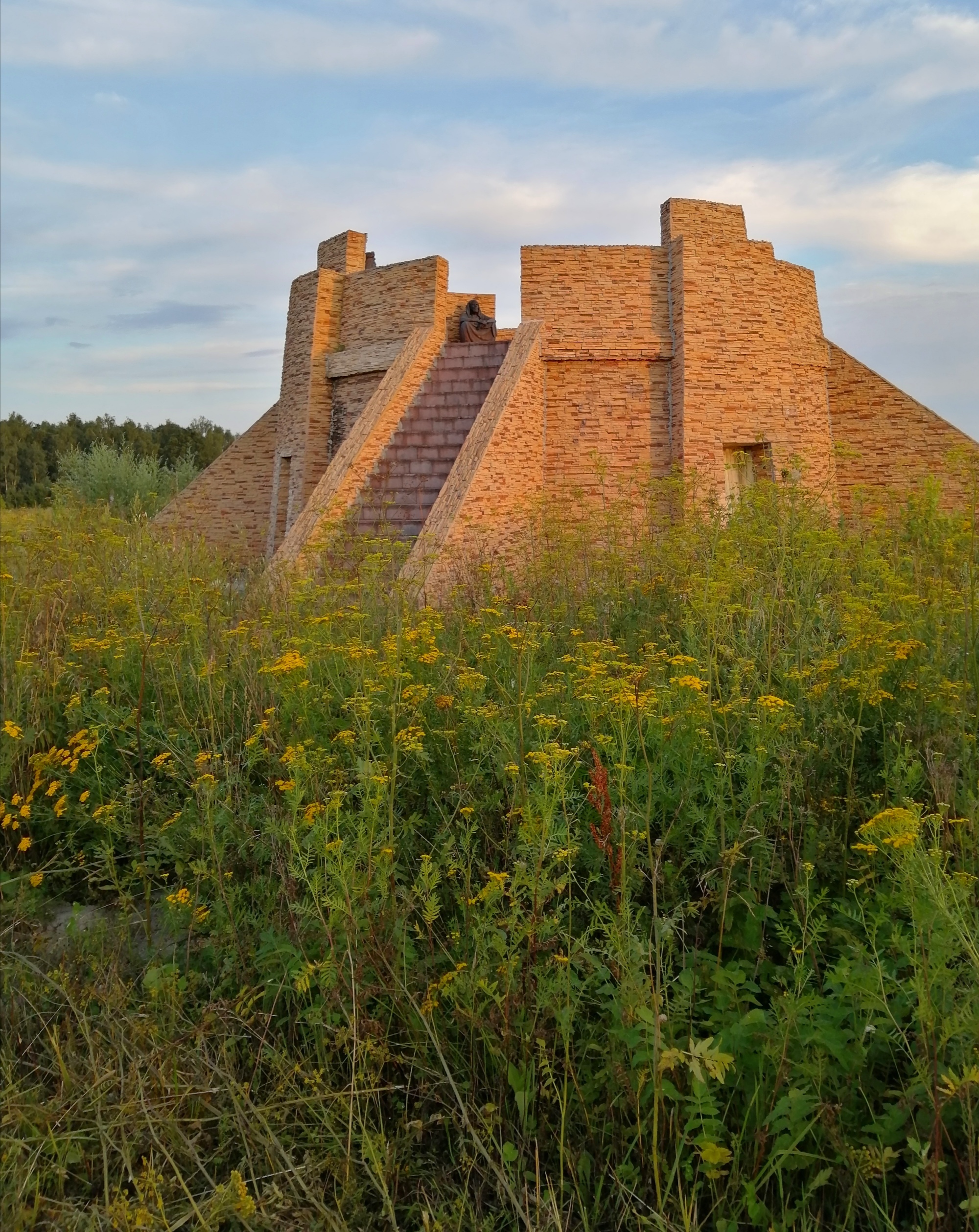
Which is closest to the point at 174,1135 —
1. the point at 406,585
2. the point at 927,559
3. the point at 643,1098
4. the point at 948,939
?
the point at 643,1098

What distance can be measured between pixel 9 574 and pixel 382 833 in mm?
3139

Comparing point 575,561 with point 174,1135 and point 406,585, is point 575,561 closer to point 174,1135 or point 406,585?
point 406,585

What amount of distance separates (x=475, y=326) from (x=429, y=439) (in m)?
2.15

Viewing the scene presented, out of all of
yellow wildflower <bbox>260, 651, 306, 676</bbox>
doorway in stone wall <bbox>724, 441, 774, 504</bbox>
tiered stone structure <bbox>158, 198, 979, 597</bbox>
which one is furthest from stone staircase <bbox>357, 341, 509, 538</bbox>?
yellow wildflower <bbox>260, 651, 306, 676</bbox>

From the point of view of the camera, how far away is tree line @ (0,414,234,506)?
115 ft

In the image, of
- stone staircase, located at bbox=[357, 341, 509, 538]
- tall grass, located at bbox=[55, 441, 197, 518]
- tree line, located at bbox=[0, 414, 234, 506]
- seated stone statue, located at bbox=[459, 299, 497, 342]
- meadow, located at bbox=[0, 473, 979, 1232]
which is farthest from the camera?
tree line, located at bbox=[0, 414, 234, 506]

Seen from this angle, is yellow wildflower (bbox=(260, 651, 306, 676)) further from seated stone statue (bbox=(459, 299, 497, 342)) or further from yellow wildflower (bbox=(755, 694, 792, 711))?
seated stone statue (bbox=(459, 299, 497, 342))

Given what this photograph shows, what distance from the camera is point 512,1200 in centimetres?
210

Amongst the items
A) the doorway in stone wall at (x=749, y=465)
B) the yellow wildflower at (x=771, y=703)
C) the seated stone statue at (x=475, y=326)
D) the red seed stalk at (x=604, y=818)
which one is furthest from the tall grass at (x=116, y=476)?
the red seed stalk at (x=604, y=818)

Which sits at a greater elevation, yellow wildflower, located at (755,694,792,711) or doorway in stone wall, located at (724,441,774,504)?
doorway in stone wall, located at (724,441,774,504)

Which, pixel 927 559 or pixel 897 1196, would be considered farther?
pixel 927 559

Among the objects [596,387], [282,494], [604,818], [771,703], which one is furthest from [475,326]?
[604,818]

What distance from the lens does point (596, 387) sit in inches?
475

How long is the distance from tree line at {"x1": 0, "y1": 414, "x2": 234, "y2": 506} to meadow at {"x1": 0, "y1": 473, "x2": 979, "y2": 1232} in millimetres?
31208
